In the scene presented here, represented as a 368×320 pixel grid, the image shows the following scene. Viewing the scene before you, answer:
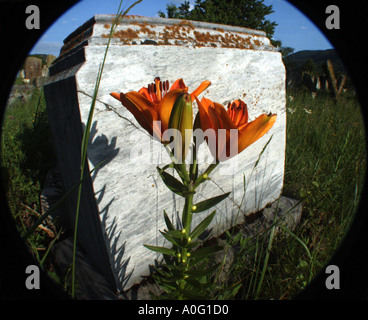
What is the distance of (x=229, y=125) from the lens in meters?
0.50

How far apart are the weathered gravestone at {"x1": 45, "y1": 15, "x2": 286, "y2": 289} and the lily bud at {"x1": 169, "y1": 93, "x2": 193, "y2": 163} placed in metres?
0.31

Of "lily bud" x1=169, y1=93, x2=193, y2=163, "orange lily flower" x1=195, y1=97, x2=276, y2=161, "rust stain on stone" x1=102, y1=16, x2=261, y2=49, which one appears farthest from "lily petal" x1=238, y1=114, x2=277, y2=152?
"rust stain on stone" x1=102, y1=16, x2=261, y2=49

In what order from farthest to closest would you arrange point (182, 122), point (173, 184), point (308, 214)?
point (308, 214) → point (173, 184) → point (182, 122)

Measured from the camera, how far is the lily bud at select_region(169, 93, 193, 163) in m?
0.47

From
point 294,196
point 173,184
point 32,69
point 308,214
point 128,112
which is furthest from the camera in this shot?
point 32,69

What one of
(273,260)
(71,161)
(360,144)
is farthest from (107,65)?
(360,144)

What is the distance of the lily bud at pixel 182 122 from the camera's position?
467 millimetres

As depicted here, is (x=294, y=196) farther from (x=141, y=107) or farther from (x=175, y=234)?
(x=141, y=107)

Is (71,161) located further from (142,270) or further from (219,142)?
(219,142)

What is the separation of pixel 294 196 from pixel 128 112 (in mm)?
1492

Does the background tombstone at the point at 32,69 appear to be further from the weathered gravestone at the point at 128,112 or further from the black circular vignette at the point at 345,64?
the black circular vignette at the point at 345,64

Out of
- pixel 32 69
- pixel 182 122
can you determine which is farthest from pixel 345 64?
pixel 32 69

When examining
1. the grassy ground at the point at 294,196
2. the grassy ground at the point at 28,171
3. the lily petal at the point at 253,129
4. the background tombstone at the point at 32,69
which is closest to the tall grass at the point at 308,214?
the grassy ground at the point at 294,196

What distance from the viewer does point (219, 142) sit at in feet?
1.77
